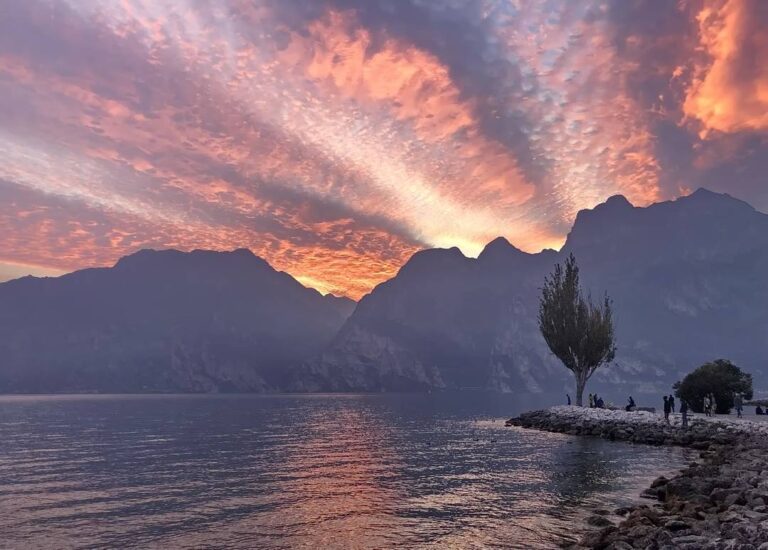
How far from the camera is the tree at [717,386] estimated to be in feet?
195

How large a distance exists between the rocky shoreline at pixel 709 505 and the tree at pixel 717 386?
16.3 metres

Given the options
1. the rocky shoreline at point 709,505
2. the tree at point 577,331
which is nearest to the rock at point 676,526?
the rocky shoreline at point 709,505

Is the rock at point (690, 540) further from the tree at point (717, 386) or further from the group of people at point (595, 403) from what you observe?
the group of people at point (595, 403)

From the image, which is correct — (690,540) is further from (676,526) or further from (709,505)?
(709,505)

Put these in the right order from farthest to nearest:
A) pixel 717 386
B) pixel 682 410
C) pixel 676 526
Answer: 1. pixel 717 386
2. pixel 682 410
3. pixel 676 526

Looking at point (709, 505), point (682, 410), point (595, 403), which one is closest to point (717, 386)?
point (682, 410)

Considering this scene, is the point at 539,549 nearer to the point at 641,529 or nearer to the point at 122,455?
the point at 641,529

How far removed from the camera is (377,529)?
1969cm

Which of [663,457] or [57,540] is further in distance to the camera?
[663,457]

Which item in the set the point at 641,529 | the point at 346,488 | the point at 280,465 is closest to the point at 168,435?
the point at 280,465

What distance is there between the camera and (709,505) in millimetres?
20344

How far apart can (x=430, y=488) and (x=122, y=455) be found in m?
30.3

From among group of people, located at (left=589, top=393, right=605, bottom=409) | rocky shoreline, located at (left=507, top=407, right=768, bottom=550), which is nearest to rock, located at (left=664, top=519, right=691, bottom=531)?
rocky shoreline, located at (left=507, top=407, right=768, bottom=550)

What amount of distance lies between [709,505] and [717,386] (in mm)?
48031
